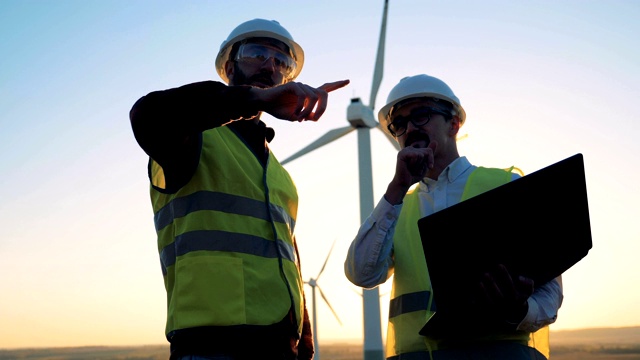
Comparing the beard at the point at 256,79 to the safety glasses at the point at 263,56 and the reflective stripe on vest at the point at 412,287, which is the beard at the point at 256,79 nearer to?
the safety glasses at the point at 263,56

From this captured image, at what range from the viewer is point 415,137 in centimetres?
607

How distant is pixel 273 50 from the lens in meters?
5.71

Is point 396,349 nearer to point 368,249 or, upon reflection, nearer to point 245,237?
point 368,249

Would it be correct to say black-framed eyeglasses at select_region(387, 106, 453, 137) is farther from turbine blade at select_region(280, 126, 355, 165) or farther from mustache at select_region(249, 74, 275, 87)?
turbine blade at select_region(280, 126, 355, 165)

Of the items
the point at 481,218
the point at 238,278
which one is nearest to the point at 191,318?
the point at 238,278

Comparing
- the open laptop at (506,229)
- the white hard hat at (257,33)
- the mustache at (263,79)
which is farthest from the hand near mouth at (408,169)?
the white hard hat at (257,33)

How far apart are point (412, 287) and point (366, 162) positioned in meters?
21.3

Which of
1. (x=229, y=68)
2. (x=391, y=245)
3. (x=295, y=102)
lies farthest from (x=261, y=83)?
(x=295, y=102)

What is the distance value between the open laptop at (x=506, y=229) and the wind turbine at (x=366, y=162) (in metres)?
21.2

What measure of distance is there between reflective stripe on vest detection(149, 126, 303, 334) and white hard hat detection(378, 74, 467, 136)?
1968 millimetres

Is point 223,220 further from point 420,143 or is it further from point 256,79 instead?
point 420,143

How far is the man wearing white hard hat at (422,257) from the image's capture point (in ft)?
15.8

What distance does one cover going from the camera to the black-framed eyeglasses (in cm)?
621

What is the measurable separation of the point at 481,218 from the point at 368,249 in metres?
1.38
